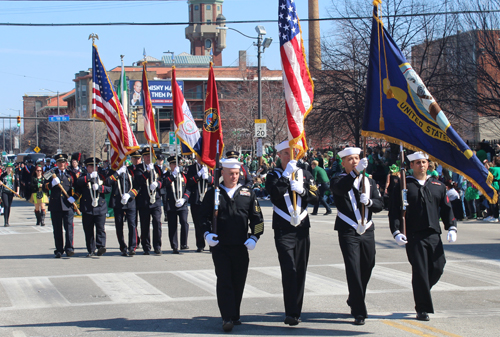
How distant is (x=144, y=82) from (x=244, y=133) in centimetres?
3874

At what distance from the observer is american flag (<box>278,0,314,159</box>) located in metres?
8.03

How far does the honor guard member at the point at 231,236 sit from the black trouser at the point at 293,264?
0.32 metres

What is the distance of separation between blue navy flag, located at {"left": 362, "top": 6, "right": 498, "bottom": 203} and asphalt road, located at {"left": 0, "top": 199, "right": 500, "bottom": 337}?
180 centimetres

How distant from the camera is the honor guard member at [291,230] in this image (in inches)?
267

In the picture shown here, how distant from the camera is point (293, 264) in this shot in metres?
6.84

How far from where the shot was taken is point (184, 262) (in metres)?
11.7

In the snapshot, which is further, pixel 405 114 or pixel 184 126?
pixel 184 126

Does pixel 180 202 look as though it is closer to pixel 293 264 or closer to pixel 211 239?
pixel 211 239

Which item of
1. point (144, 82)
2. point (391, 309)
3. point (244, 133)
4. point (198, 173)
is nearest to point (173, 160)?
point (198, 173)

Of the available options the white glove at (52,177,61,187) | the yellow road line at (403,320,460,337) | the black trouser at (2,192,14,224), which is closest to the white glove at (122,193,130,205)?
the white glove at (52,177,61,187)

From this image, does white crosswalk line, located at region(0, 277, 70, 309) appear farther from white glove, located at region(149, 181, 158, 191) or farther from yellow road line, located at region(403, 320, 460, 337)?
yellow road line, located at region(403, 320, 460, 337)

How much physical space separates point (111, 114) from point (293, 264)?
8.47m

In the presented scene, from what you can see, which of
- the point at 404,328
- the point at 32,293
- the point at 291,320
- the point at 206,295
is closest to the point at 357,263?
the point at 404,328

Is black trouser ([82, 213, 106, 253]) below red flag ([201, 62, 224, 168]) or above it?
below
